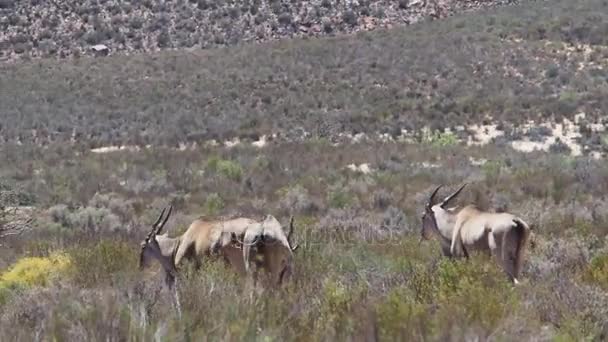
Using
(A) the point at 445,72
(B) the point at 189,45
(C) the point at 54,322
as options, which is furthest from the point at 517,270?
(B) the point at 189,45

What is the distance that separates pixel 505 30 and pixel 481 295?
43.5m

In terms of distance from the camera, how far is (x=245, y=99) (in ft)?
129

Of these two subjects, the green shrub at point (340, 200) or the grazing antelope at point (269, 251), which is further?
the green shrub at point (340, 200)

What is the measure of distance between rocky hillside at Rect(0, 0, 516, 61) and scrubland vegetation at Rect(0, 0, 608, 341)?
13.6ft

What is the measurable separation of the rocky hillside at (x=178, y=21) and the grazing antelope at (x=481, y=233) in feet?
146

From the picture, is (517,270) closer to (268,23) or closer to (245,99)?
(245,99)

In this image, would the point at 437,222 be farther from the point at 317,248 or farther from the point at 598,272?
the point at 598,272

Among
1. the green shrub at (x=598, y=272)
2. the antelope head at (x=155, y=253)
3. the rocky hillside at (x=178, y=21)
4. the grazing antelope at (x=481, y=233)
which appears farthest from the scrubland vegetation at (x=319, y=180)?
the rocky hillside at (x=178, y=21)

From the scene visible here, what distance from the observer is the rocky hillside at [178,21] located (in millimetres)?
54531

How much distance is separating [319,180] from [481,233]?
12.5 meters

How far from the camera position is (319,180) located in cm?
2217

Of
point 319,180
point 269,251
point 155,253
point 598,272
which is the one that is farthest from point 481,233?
point 319,180

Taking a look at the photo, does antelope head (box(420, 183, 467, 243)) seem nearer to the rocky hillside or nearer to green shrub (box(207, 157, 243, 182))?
green shrub (box(207, 157, 243, 182))

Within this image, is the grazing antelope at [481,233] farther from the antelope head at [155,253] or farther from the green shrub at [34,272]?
the green shrub at [34,272]
